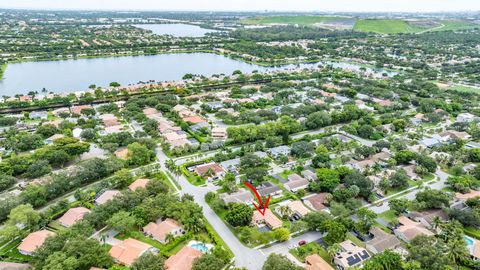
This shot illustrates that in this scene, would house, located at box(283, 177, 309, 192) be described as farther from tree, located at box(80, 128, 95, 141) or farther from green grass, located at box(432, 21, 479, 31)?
green grass, located at box(432, 21, 479, 31)

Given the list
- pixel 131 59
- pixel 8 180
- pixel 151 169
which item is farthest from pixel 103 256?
pixel 131 59

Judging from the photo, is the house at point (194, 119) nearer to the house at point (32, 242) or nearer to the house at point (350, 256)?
the house at point (32, 242)

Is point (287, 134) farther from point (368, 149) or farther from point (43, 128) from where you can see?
point (43, 128)

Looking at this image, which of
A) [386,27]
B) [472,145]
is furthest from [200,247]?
[386,27]

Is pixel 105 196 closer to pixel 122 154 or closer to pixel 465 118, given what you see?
pixel 122 154

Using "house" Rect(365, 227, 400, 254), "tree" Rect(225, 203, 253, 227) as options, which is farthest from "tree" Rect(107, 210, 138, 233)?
"house" Rect(365, 227, 400, 254)

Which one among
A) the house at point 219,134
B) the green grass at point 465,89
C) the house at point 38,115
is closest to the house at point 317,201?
the house at point 219,134

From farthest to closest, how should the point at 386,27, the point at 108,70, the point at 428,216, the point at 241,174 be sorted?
1. the point at 386,27
2. the point at 108,70
3. the point at 241,174
4. the point at 428,216
